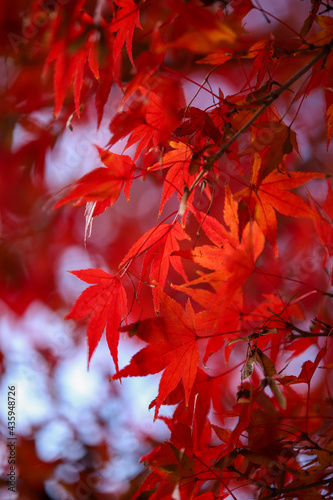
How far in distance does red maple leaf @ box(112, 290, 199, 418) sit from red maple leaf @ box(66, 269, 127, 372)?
50mm

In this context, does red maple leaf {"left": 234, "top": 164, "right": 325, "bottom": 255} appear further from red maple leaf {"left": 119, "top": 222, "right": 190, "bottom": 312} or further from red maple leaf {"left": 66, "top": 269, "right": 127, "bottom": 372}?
red maple leaf {"left": 66, "top": 269, "right": 127, "bottom": 372}

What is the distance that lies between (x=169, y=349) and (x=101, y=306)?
0.39 feet

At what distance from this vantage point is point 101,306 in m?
0.60

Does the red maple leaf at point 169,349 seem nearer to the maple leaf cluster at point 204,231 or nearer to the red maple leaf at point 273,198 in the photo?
the maple leaf cluster at point 204,231

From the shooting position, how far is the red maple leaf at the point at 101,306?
58 centimetres

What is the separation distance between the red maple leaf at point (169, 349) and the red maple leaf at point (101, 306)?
Result: 0.16 ft

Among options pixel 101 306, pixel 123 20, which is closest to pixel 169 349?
pixel 101 306

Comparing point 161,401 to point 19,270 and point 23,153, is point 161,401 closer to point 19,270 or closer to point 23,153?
point 23,153

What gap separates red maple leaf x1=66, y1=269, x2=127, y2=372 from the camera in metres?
0.58

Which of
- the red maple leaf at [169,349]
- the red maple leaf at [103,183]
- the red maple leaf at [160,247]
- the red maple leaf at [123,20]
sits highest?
the red maple leaf at [123,20]

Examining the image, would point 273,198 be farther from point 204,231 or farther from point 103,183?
point 103,183

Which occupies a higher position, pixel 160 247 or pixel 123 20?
pixel 123 20

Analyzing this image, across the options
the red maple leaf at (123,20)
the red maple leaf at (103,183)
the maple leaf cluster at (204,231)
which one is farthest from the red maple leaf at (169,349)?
the red maple leaf at (123,20)

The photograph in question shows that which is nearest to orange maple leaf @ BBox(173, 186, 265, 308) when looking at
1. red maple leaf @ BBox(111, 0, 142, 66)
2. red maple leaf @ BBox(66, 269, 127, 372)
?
red maple leaf @ BBox(66, 269, 127, 372)
